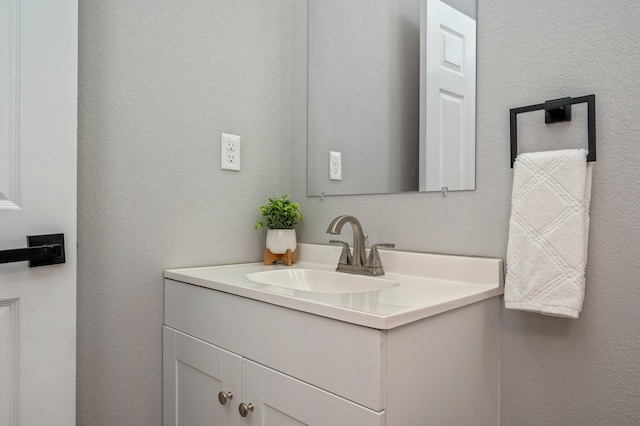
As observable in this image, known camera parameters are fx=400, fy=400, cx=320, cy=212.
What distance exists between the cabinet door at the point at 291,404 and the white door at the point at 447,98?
2.07ft

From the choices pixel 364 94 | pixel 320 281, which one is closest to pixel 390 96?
pixel 364 94

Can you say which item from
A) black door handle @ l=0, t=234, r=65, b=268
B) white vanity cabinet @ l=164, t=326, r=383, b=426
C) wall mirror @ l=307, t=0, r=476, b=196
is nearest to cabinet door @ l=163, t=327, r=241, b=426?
white vanity cabinet @ l=164, t=326, r=383, b=426

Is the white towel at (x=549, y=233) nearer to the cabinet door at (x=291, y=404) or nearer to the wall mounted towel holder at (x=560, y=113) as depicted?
the wall mounted towel holder at (x=560, y=113)

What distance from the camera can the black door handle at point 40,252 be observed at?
2.76ft

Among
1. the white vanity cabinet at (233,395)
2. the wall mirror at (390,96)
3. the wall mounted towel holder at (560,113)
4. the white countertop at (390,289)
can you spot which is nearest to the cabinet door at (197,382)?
the white vanity cabinet at (233,395)

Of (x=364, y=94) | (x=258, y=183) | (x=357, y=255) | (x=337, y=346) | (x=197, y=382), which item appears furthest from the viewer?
(x=258, y=183)

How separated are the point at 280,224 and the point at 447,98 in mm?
667

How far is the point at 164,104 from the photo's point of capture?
1.20 metres

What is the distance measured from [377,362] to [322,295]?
211mm

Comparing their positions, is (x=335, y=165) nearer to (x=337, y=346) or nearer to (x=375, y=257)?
(x=375, y=257)

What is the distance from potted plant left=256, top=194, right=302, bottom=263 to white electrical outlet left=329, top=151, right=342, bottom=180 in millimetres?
167

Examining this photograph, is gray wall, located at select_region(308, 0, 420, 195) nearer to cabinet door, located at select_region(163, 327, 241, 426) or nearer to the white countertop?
the white countertop

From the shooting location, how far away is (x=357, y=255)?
1.20 meters

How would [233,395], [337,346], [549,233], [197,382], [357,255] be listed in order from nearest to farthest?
[337,346], [549,233], [233,395], [197,382], [357,255]
